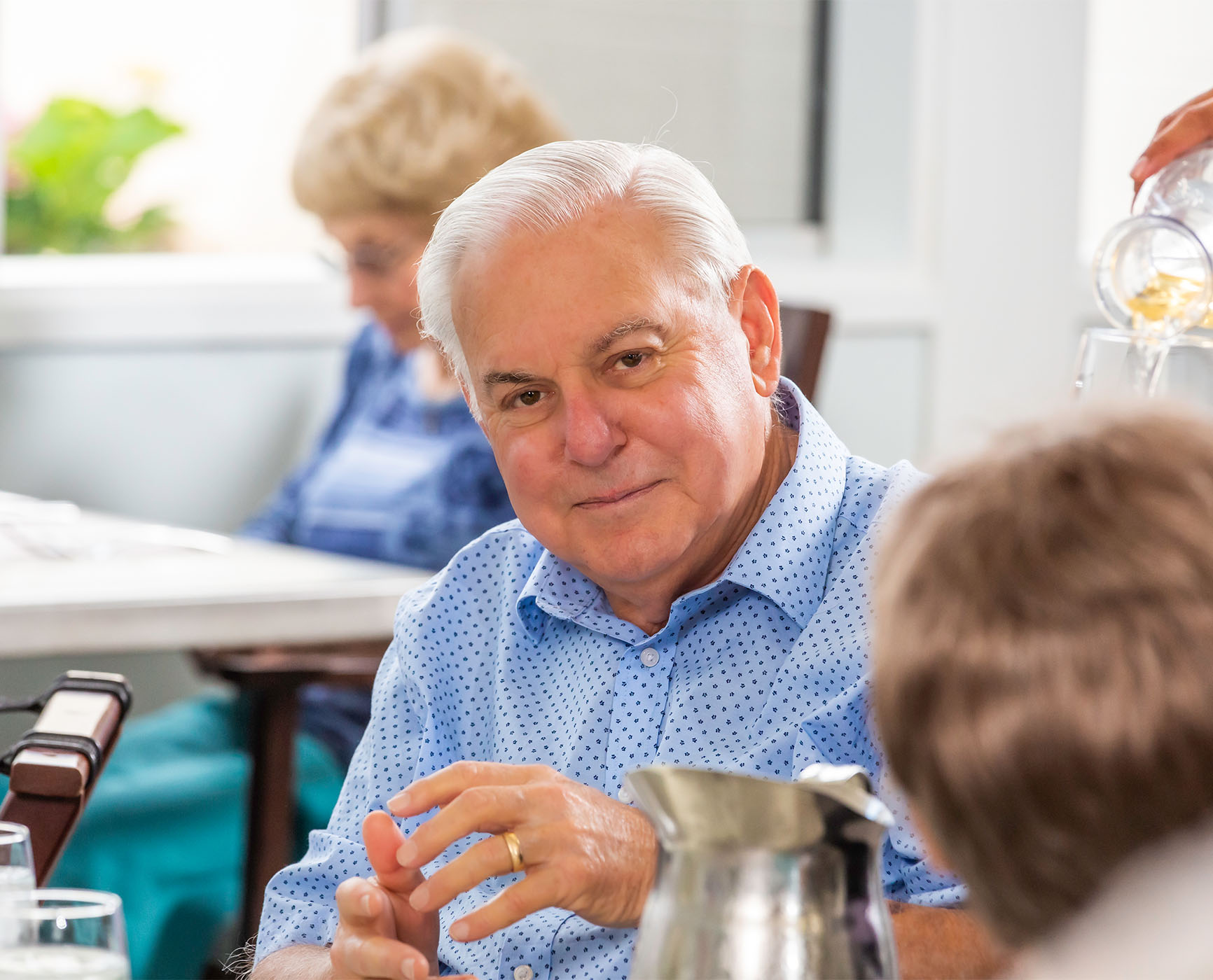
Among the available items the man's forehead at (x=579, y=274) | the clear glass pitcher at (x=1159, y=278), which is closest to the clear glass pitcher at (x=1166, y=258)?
the clear glass pitcher at (x=1159, y=278)

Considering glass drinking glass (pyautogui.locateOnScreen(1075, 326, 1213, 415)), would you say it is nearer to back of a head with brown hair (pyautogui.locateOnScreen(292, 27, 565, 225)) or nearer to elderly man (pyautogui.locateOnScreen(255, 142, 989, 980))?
elderly man (pyautogui.locateOnScreen(255, 142, 989, 980))

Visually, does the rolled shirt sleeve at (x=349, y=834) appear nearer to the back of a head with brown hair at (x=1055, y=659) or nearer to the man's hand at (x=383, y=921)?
the man's hand at (x=383, y=921)

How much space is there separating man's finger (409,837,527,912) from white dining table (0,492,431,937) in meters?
1.32

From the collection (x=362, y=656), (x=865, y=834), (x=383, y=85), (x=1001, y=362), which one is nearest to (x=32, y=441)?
(x=383, y=85)

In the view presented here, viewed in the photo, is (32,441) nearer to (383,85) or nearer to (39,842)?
(383,85)

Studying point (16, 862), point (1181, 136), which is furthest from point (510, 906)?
point (1181, 136)

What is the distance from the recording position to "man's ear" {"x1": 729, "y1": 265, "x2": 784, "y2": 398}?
1360 millimetres

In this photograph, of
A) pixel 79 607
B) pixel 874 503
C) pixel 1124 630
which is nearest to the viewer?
pixel 1124 630

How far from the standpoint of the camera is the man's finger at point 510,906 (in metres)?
0.86

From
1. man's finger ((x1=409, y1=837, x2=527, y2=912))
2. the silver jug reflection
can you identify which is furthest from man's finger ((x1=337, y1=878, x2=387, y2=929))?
the silver jug reflection

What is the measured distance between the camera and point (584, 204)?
49.7 inches

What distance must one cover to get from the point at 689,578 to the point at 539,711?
0.17 m

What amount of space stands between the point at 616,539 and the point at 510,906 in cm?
46

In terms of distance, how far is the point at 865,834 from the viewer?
716mm
